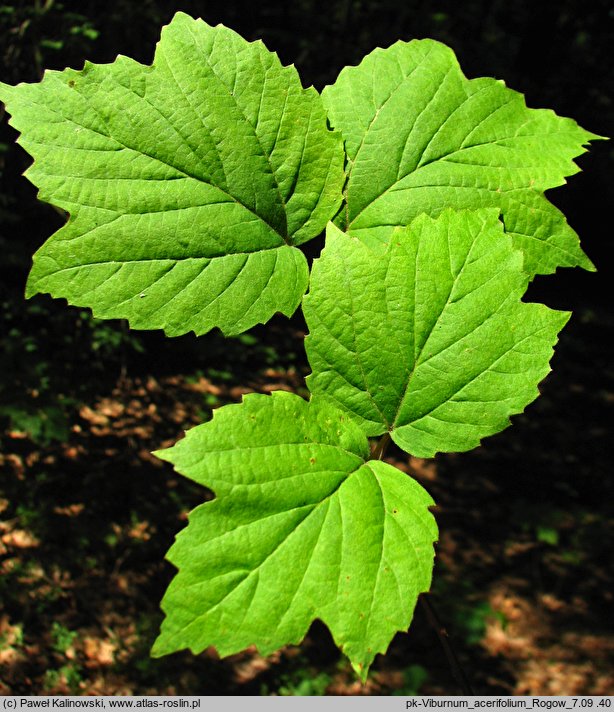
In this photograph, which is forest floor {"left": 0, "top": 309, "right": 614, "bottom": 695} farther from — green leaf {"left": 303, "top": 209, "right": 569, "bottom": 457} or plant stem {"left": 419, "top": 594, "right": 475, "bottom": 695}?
green leaf {"left": 303, "top": 209, "right": 569, "bottom": 457}

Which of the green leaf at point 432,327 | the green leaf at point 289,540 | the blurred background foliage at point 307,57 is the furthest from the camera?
the blurred background foliage at point 307,57

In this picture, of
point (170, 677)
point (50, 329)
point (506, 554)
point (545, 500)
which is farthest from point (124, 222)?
point (545, 500)

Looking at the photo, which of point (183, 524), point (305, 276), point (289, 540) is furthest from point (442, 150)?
point (183, 524)

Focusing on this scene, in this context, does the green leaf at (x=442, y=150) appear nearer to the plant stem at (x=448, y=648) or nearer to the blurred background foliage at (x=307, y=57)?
the plant stem at (x=448, y=648)

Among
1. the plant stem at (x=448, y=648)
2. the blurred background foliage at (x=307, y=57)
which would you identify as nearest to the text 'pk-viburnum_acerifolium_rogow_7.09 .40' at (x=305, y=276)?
the plant stem at (x=448, y=648)

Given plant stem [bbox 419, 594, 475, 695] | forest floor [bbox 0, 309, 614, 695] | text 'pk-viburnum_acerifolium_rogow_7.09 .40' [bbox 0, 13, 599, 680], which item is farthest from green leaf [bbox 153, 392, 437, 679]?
forest floor [bbox 0, 309, 614, 695]

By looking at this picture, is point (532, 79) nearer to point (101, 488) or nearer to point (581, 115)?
point (581, 115)
